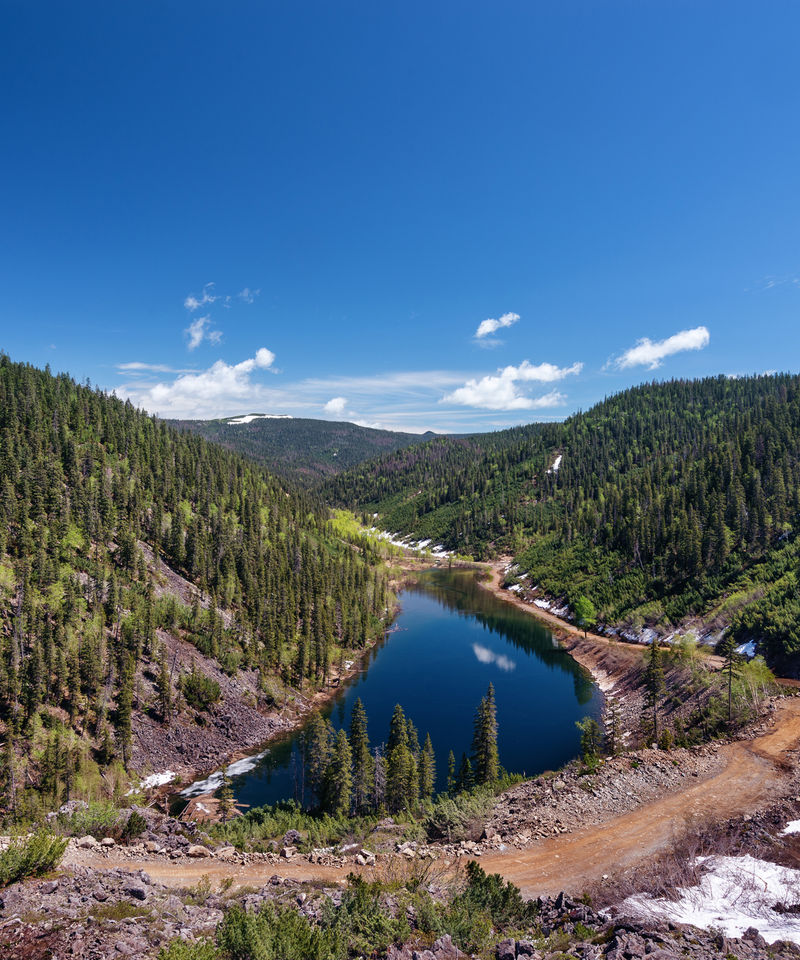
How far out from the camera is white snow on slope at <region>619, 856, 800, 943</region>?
17.0 meters

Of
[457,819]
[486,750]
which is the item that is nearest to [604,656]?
[486,750]

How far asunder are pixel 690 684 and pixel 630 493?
102292 mm

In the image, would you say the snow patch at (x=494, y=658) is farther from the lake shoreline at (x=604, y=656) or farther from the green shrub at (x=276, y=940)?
the green shrub at (x=276, y=940)

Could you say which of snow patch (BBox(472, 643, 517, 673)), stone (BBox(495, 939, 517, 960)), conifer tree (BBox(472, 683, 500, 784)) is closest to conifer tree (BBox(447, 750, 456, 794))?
conifer tree (BBox(472, 683, 500, 784))

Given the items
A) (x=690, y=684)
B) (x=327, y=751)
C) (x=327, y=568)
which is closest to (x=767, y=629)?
(x=690, y=684)

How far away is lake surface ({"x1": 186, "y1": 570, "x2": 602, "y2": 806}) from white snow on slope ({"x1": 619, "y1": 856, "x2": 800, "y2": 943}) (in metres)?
30.9

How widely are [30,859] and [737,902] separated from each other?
1089 inches

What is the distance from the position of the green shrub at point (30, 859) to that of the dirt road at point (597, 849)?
4.27m

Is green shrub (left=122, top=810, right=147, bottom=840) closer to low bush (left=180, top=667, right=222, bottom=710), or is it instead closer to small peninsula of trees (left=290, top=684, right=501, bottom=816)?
small peninsula of trees (left=290, top=684, right=501, bottom=816)

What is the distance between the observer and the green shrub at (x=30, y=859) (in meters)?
17.6

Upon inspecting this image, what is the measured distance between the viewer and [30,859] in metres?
18.2

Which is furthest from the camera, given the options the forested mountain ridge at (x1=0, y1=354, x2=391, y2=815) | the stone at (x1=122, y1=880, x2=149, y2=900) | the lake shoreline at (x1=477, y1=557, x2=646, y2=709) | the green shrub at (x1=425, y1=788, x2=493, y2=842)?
the lake shoreline at (x1=477, y1=557, x2=646, y2=709)

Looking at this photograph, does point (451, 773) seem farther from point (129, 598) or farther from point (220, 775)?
point (129, 598)

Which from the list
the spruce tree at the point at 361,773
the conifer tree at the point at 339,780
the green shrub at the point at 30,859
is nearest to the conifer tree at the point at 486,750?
the spruce tree at the point at 361,773
